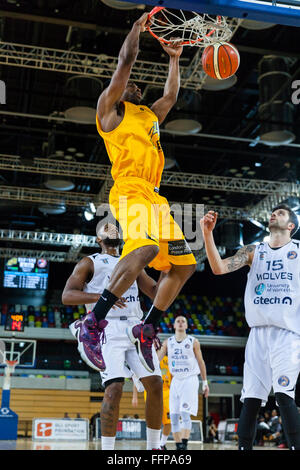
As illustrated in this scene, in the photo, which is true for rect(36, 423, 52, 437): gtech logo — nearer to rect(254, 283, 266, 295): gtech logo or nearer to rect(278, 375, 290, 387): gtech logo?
rect(254, 283, 266, 295): gtech logo

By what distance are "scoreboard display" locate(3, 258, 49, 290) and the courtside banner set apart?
33.1ft

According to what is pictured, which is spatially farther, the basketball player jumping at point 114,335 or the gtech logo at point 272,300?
the basketball player jumping at point 114,335

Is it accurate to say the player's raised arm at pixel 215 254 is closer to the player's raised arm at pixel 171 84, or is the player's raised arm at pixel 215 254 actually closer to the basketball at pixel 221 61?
the player's raised arm at pixel 171 84

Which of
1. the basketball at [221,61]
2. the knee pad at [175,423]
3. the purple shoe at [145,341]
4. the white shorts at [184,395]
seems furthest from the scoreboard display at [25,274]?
the purple shoe at [145,341]

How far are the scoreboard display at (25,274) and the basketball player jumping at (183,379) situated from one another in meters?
14.6

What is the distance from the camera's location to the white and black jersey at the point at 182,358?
31.9ft

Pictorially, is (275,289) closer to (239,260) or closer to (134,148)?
(239,260)

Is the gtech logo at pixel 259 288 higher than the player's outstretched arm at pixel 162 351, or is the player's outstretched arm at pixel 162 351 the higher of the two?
the player's outstretched arm at pixel 162 351

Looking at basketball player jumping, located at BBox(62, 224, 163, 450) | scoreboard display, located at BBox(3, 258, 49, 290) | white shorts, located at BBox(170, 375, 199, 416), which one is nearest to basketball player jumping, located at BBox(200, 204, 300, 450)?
basketball player jumping, located at BBox(62, 224, 163, 450)

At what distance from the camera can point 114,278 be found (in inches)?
161

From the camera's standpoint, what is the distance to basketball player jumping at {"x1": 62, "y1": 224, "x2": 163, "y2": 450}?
484 cm

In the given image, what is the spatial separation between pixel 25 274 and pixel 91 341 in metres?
20.5

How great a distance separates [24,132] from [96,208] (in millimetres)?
3747

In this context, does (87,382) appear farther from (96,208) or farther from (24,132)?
(24,132)
